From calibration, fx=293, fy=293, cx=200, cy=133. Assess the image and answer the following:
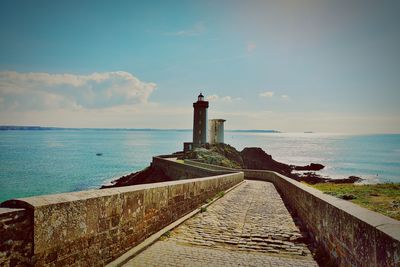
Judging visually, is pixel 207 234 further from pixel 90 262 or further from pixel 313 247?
pixel 90 262

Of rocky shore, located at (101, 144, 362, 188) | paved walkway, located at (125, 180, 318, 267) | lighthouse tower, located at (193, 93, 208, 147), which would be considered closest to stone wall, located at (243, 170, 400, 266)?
paved walkway, located at (125, 180, 318, 267)

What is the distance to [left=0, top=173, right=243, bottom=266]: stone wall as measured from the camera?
3262 mm

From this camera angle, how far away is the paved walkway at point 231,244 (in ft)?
16.2

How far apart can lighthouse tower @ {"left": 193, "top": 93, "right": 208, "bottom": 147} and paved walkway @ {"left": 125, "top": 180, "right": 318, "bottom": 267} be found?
48.1 metres

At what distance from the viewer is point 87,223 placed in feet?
13.5

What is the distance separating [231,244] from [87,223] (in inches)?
124

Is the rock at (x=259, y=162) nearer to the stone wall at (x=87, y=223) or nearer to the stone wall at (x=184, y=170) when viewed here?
the stone wall at (x=184, y=170)

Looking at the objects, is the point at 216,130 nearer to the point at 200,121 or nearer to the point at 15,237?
the point at 200,121

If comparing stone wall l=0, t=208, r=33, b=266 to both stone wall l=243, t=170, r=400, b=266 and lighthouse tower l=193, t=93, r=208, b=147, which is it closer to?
stone wall l=243, t=170, r=400, b=266

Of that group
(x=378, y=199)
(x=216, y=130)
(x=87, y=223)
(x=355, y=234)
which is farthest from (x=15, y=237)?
(x=216, y=130)

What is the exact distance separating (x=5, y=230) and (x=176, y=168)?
33047 millimetres

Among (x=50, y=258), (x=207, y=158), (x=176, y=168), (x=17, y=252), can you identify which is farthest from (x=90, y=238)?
(x=207, y=158)

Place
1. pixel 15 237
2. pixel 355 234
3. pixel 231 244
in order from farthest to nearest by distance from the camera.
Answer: pixel 231 244 < pixel 355 234 < pixel 15 237

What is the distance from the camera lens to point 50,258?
11.4 feet
